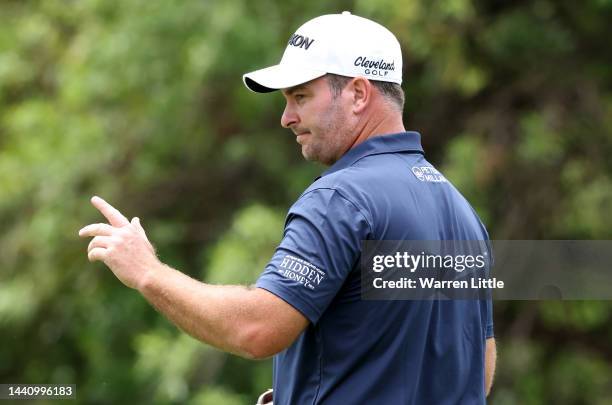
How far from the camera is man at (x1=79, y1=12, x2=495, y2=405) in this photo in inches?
103

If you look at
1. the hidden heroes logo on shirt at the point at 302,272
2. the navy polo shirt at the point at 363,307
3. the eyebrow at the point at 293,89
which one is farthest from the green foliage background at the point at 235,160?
the hidden heroes logo on shirt at the point at 302,272

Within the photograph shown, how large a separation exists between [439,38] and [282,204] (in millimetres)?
1674

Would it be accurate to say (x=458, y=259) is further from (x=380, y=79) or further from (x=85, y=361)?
(x=85, y=361)

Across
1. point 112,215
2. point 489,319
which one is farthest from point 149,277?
point 489,319

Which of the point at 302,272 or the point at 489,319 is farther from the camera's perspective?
the point at 489,319

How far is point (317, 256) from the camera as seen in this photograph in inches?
103

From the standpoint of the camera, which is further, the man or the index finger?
the index finger

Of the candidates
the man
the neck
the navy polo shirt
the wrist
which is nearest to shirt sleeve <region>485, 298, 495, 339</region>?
the man

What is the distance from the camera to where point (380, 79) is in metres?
3.02

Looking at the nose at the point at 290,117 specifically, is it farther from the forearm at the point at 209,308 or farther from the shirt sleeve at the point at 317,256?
the forearm at the point at 209,308

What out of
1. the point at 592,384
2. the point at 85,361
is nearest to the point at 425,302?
the point at 592,384

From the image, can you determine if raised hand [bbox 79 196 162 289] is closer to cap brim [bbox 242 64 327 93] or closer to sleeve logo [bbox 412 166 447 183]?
cap brim [bbox 242 64 327 93]

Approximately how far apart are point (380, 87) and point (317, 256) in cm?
62

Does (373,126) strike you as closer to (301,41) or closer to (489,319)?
(301,41)
